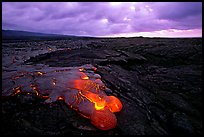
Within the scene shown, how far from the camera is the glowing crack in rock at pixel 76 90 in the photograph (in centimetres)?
464

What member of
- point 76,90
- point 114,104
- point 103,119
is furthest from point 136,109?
point 76,90

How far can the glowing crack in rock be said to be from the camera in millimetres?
4641

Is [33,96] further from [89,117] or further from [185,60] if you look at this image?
[185,60]

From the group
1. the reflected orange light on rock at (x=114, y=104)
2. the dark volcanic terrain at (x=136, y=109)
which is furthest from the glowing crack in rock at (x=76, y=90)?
the dark volcanic terrain at (x=136, y=109)

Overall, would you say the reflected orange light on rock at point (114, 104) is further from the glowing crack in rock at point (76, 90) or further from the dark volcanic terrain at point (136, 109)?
the dark volcanic terrain at point (136, 109)

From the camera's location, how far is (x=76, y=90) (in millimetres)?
5691

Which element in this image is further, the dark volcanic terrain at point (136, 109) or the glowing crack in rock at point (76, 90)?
the glowing crack in rock at point (76, 90)

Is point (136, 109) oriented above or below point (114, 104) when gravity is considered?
below

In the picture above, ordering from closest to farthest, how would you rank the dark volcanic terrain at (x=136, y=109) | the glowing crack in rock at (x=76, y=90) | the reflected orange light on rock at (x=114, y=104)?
the dark volcanic terrain at (x=136, y=109) → the glowing crack in rock at (x=76, y=90) → the reflected orange light on rock at (x=114, y=104)

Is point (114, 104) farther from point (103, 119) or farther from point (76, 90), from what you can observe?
point (76, 90)

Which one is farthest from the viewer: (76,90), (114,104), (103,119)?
(76,90)

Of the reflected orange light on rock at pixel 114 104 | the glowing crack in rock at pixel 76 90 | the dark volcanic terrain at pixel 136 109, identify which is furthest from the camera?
the reflected orange light on rock at pixel 114 104

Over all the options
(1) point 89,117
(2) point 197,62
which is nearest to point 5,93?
(1) point 89,117

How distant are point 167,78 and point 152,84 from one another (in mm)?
901
